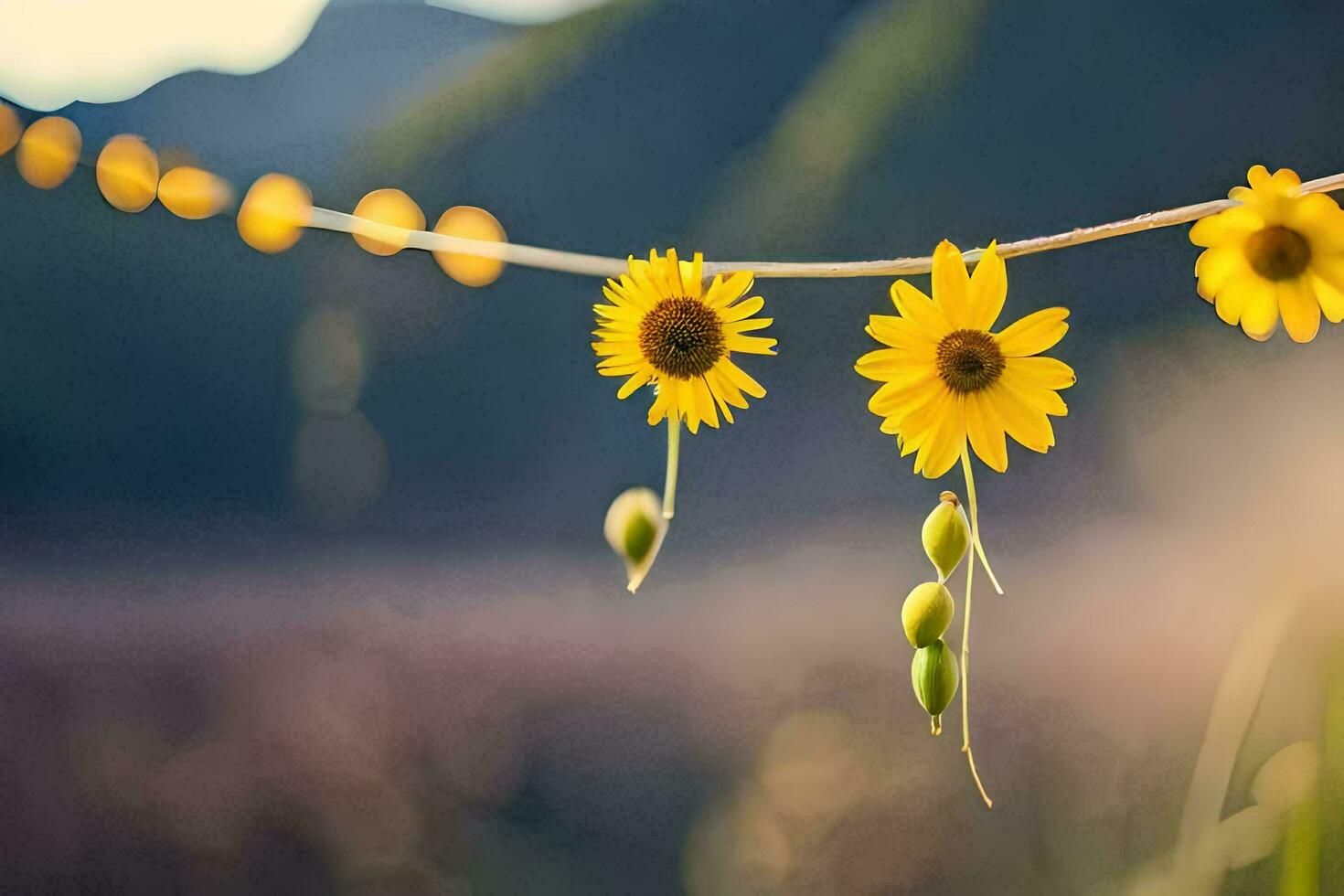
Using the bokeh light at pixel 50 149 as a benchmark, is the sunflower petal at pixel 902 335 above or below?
below

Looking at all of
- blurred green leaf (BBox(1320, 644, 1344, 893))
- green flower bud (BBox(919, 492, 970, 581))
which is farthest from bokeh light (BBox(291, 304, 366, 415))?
blurred green leaf (BBox(1320, 644, 1344, 893))

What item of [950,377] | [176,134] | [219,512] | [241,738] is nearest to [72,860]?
[241,738]

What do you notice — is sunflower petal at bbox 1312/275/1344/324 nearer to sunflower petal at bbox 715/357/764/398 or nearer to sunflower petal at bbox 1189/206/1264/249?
sunflower petal at bbox 1189/206/1264/249

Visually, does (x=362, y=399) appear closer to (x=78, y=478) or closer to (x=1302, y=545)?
(x=78, y=478)

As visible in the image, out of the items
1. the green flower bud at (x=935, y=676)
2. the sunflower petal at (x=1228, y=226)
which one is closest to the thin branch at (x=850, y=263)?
the sunflower petal at (x=1228, y=226)

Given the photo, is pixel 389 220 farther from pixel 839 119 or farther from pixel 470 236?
pixel 839 119

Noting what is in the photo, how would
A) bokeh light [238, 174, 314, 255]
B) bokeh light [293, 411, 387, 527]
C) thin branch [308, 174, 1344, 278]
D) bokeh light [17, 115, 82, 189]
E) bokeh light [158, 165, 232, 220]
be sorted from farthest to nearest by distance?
1. bokeh light [293, 411, 387, 527]
2. bokeh light [17, 115, 82, 189]
3. bokeh light [158, 165, 232, 220]
4. bokeh light [238, 174, 314, 255]
5. thin branch [308, 174, 1344, 278]

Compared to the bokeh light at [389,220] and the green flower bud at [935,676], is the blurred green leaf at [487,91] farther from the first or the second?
the green flower bud at [935,676]
